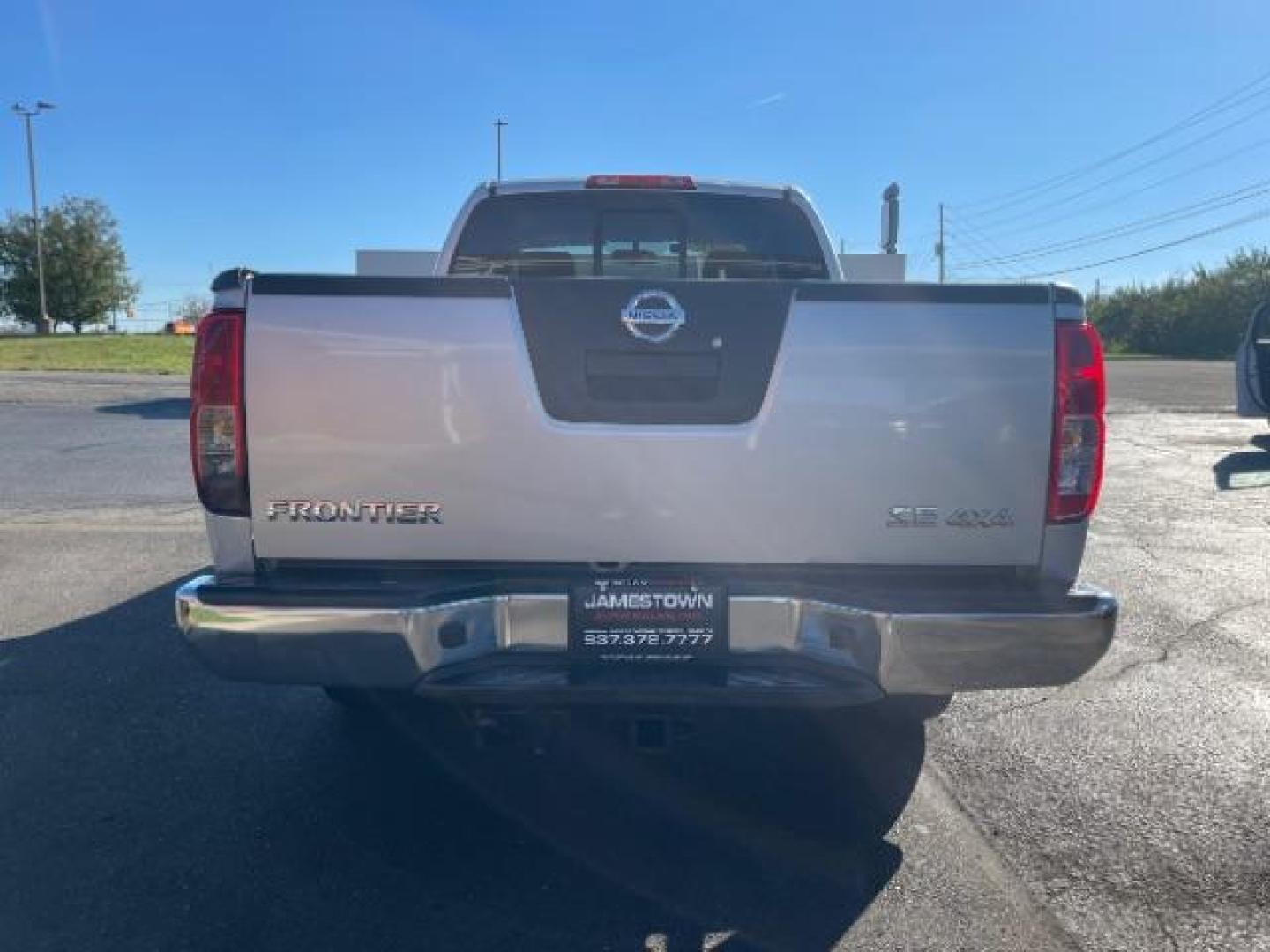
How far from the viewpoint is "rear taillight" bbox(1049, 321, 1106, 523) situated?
3.17m

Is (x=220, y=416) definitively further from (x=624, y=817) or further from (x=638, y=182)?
(x=638, y=182)

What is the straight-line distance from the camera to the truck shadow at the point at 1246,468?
469 inches

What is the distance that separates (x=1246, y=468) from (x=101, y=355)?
30.9 meters

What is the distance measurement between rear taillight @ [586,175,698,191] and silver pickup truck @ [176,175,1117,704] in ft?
6.80

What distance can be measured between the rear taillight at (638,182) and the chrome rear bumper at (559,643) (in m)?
2.57

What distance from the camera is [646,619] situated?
317 centimetres

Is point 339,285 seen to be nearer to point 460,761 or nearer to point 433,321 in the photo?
point 433,321

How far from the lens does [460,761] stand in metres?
4.32

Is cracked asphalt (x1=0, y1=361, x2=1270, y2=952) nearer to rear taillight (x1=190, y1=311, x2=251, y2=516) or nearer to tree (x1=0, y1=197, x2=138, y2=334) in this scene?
rear taillight (x1=190, y1=311, x2=251, y2=516)

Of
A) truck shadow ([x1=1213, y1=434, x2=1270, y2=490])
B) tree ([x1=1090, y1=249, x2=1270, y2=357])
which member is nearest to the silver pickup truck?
truck shadow ([x1=1213, y1=434, x2=1270, y2=490])

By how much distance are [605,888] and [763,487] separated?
1.27m

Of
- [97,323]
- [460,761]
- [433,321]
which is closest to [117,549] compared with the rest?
[460,761]

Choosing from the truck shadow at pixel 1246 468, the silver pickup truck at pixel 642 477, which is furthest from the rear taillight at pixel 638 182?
the truck shadow at pixel 1246 468

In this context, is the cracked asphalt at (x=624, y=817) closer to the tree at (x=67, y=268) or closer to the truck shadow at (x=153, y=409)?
the truck shadow at (x=153, y=409)
